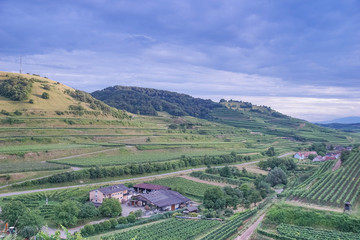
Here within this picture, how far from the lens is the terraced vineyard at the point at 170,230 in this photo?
3022 cm

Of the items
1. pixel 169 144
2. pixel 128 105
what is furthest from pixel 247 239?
pixel 128 105

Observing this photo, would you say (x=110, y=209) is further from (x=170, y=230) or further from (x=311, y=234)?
(x=311, y=234)

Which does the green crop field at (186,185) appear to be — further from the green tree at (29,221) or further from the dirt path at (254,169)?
the green tree at (29,221)

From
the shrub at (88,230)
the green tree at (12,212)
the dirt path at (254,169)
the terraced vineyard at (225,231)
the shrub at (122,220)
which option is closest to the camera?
the terraced vineyard at (225,231)

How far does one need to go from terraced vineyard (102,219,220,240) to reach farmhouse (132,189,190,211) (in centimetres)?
701

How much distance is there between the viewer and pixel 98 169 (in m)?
54.8

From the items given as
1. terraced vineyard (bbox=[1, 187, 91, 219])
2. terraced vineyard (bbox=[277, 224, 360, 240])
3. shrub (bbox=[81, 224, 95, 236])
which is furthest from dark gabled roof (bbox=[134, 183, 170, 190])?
terraced vineyard (bbox=[277, 224, 360, 240])

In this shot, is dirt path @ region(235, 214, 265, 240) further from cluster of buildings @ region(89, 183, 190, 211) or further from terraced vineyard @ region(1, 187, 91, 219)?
terraced vineyard @ region(1, 187, 91, 219)

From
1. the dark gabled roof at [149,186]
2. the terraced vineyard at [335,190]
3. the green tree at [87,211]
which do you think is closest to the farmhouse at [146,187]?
the dark gabled roof at [149,186]

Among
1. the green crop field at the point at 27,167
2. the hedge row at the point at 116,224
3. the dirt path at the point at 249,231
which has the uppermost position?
the green crop field at the point at 27,167

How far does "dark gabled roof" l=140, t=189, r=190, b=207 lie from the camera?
1710 inches

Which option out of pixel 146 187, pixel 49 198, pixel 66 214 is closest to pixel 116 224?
pixel 66 214

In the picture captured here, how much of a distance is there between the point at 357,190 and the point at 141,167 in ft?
126

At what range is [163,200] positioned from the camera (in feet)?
145
